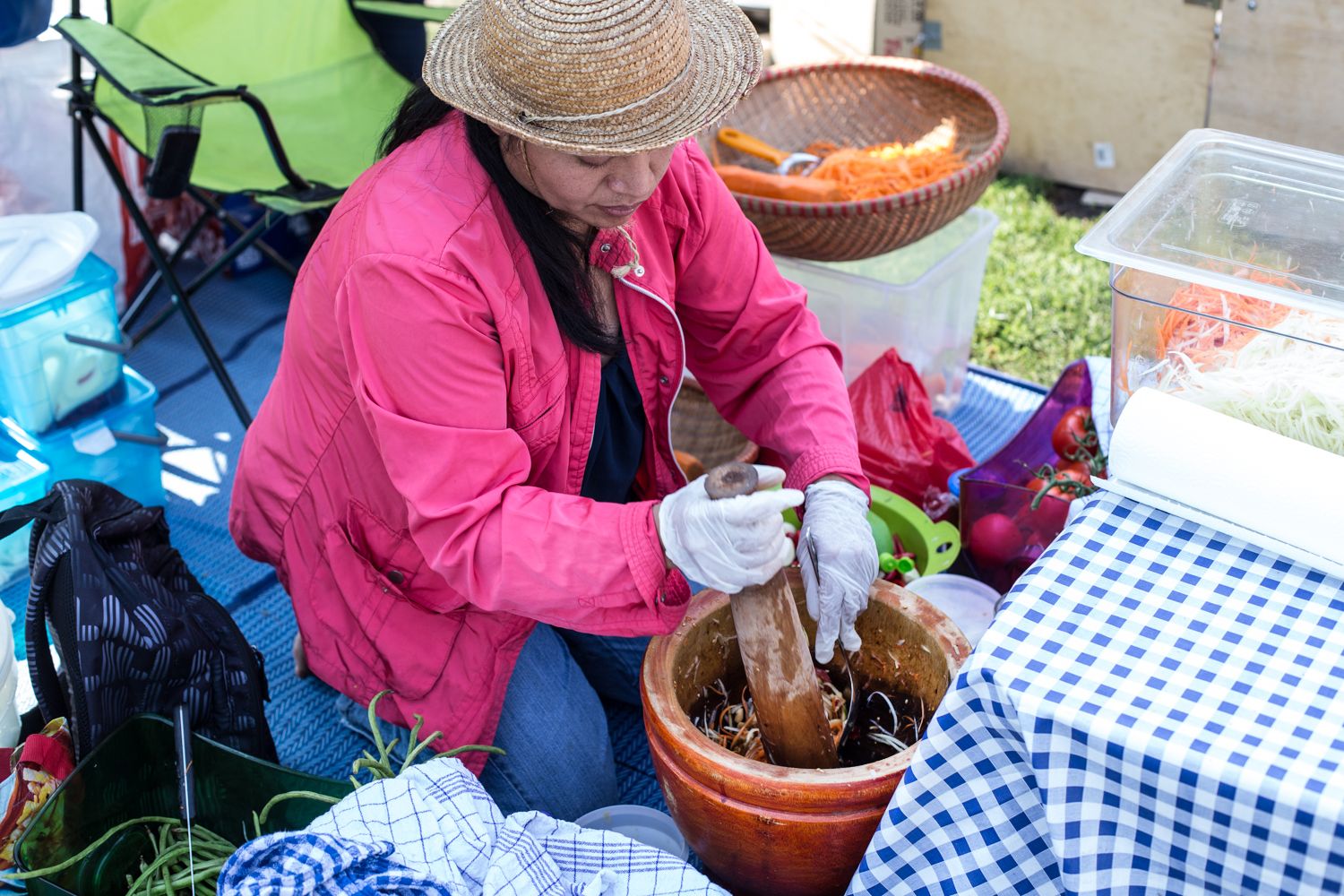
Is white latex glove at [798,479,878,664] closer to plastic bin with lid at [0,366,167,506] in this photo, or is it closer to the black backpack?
the black backpack

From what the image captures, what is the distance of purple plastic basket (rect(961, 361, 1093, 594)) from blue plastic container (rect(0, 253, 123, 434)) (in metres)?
1.89

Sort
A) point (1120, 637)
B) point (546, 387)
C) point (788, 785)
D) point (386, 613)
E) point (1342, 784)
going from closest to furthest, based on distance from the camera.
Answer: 1. point (1342, 784)
2. point (1120, 637)
3. point (788, 785)
4. point (546, 387)
5. point (386, 613)

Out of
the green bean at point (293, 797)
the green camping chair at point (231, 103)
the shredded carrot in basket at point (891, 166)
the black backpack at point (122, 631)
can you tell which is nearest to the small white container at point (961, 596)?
the shredded carrot in basket at point (891, 166)

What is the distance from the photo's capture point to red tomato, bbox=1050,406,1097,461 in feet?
7.86

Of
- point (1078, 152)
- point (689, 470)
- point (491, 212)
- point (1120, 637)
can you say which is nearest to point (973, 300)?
point (689, 470)

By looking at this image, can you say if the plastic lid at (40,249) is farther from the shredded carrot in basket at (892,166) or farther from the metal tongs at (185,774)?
the shredded carrot in basket at (892,166)

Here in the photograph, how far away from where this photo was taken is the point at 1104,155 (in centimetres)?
436

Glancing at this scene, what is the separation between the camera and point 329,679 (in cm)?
201

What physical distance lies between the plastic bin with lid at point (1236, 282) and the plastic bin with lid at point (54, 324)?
2142 mm

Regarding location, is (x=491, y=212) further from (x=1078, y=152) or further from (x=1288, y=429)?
(x=1078, y=152)

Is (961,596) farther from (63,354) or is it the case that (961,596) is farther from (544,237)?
(63,354)

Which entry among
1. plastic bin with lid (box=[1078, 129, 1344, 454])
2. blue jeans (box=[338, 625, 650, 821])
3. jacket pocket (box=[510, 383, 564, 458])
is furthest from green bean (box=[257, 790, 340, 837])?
plastic bin with lid (box=[1078, 129, 1344, 454])

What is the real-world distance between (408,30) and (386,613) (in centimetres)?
241

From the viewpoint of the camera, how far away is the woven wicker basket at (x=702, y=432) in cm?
281
